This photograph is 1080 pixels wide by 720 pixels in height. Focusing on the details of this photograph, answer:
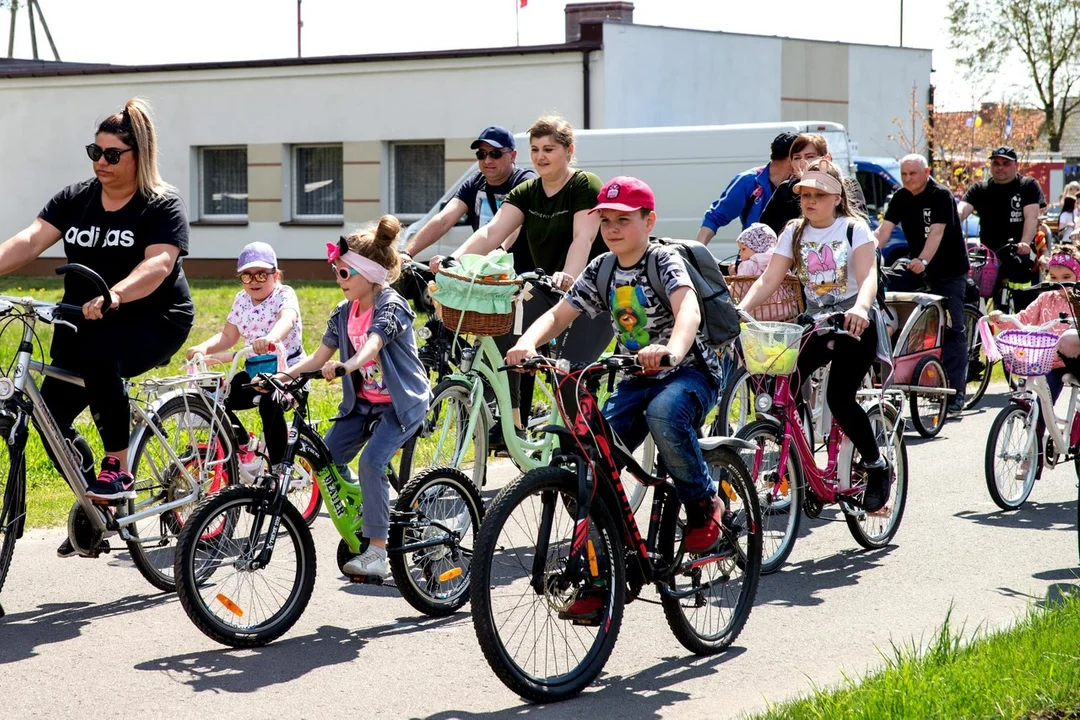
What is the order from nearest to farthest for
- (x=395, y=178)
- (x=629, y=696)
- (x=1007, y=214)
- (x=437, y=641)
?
(x=629, y=696)
(x=437, y=641)
(x=1007, y=214)
(x=395, y=178)

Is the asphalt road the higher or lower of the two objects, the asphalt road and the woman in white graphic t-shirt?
the lower

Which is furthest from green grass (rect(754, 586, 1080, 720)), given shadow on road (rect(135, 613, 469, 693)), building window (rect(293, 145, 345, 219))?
building window (rect(293, 145, 345, 219))

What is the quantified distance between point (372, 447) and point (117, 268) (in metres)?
1.47

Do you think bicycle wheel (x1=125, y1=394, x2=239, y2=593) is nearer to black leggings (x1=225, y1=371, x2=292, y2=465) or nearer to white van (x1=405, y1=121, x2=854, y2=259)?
black leggings (x1=225, y1=371, x2=292, y2=465)

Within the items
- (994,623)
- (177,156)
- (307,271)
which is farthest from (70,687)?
(177,156)

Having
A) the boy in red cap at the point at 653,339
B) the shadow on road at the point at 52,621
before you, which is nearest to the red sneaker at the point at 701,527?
the boy in red cap at the point at 653,339

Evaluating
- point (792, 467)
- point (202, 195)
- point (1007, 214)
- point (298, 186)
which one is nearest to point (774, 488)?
point (792, 467)

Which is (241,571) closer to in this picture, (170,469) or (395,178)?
(170,469)

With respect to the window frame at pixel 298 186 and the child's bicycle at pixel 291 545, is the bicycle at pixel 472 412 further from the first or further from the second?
the window frame at pixel 298 186

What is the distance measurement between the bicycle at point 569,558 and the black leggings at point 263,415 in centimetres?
137

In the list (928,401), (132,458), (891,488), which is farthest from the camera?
(928,401)

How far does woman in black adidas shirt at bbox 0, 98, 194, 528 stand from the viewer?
5980mm

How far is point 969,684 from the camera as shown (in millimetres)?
4598

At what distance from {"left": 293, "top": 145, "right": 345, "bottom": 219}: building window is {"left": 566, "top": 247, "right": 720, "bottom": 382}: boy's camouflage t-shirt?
24056 millimetres
